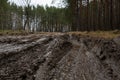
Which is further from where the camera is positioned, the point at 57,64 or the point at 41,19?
the point at 41,19

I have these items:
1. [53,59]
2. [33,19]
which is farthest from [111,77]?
[33,19]

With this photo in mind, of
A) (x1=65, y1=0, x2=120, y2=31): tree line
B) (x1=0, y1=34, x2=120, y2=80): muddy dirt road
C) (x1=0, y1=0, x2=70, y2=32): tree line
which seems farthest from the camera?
(x1=0, y1=0, x2=70, y2=32): tree line

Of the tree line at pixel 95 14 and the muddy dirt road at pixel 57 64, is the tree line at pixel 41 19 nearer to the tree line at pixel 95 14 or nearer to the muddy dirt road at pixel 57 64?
the tree line at pixel 95 14

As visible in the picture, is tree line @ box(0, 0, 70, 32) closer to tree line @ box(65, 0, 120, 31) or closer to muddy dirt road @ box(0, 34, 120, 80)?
tree line @ box(65, 0, 120, 31)

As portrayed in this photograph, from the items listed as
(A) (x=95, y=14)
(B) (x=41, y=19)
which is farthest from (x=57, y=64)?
(B) (x=41, y=19)

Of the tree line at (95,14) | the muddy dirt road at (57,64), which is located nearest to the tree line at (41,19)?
the tree line at (95,14)

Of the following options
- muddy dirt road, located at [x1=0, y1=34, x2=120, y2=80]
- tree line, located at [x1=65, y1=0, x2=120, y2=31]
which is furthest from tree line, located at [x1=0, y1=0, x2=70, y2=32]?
muddy dirt road, located at [x1=0, y1=34, x2=120, y2=80]

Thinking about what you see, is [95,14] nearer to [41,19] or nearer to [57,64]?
[57,64]

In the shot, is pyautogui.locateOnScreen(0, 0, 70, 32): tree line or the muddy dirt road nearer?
the muddy dirt road

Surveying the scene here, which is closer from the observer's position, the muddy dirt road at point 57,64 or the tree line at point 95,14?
the muddy dirt road at point 57,64

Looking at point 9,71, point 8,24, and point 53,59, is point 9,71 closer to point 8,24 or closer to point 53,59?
point 53,59

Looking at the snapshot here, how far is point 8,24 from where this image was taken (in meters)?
69.0

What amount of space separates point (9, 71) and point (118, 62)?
440 cm

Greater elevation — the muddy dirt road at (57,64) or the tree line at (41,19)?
the tree line at (41,19)
